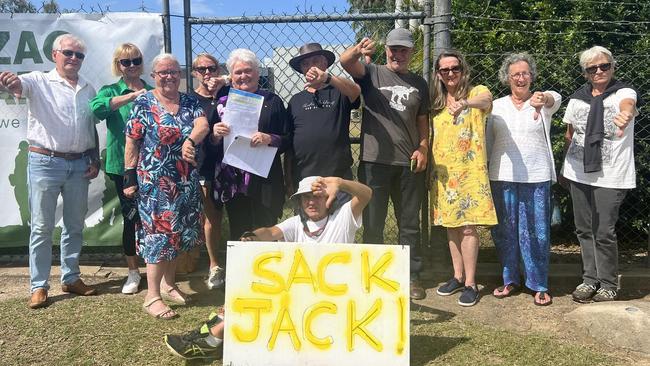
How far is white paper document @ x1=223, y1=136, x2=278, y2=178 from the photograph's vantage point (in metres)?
3.73

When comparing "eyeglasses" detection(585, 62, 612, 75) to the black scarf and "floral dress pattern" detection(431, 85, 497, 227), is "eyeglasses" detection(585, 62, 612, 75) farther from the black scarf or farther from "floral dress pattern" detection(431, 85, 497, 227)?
"floral dress pattern" detection(431, 85, 497, 227)

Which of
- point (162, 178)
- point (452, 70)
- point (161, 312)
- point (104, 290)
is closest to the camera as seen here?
point (162, 178)

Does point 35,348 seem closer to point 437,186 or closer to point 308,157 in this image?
point 308,157

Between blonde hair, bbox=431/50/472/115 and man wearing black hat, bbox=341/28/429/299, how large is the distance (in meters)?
0.08

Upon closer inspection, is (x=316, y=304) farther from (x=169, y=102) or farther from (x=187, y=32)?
(x=187, y=32)

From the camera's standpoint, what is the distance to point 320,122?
373 cm

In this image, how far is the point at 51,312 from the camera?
12.7ft

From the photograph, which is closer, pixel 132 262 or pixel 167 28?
pixel 132 262

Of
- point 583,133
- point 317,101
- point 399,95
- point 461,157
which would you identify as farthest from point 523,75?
point 317,101

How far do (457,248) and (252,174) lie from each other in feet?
5.31

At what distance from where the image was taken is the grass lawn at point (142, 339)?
3.12 metres

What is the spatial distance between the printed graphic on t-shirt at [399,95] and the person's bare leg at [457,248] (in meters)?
0.98

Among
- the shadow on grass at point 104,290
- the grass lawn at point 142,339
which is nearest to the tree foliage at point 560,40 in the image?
the grass lawn at point 142,339

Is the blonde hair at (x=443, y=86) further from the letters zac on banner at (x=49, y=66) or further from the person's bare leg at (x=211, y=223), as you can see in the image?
the letters zac on banner at (x=49, y=66)
